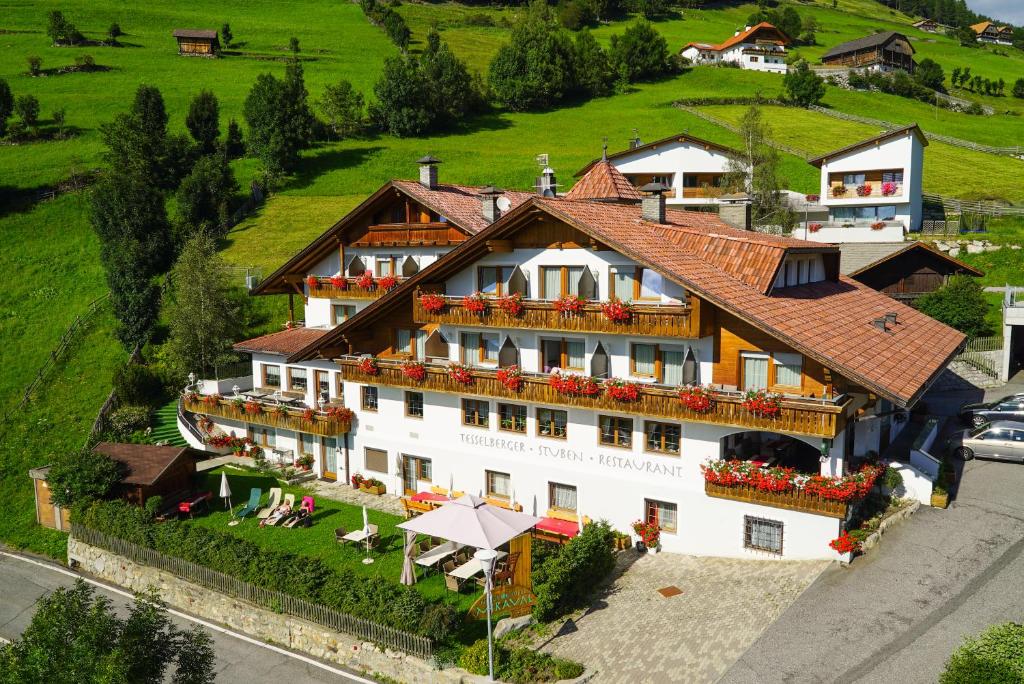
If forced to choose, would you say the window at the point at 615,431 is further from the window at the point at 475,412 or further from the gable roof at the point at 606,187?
the gable roof at the point at 606,187

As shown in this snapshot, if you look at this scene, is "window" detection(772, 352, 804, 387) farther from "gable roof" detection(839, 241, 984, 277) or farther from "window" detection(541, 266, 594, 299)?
"gable roof" detection(839, 241, 984, 277)

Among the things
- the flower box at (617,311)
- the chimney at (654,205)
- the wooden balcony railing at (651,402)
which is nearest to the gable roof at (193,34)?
the wooden balcony railing at (651,402)

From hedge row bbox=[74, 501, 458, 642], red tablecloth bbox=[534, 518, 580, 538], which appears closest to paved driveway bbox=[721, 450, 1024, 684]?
red tablecloth bbox=[534, 518, 580, 538]

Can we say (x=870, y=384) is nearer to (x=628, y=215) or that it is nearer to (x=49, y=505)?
(x=628, y=215)

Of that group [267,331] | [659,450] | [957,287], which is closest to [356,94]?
[267,331]

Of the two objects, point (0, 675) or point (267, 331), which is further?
point (267, 331)

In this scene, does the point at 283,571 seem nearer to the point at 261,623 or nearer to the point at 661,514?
the point at 261,623
